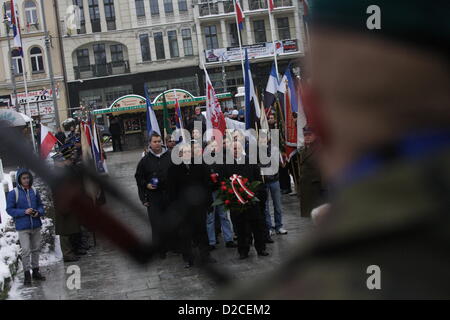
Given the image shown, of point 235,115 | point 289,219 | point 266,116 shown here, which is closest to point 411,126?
point 289,219

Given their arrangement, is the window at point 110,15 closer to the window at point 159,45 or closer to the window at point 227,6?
the window at point 159,45

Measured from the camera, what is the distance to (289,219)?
38.8 ft

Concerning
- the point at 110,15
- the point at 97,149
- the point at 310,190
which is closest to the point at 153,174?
the point at 310,190

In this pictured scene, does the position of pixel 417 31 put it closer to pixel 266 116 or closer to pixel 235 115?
pixel 266 116

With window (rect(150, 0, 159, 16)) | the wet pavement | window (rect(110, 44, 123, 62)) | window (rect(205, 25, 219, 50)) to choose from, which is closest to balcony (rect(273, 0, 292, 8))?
window (rect(205, 25, 219, 50))

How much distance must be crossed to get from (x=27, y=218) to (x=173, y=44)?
37.5 meters

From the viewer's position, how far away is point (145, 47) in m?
45.5

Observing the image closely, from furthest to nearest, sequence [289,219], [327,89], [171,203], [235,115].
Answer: [235,115]
[289,219]
[171,203]
[327,89]

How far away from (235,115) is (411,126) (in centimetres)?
2071

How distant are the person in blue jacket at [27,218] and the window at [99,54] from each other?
37.2m

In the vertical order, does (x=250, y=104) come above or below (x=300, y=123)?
above

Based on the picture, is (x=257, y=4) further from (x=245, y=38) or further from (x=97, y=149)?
(x=97, y=149)

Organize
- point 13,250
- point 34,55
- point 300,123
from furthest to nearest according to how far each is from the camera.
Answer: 1. point 34,55
2. point 300,123
3. point 13,250

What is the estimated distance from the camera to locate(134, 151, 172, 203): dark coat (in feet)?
31.9
